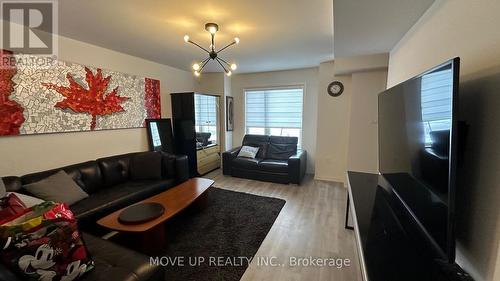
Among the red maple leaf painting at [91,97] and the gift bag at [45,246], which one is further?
the red maple leaf painting at [91,97]

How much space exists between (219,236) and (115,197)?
4.35 ft

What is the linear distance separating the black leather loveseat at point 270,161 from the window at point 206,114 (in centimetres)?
71

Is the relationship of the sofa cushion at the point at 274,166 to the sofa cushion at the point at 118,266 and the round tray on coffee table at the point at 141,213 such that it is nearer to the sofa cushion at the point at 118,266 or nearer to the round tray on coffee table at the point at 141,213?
the round tray on coffee table at the point at 141,213

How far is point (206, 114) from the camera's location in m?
4.77

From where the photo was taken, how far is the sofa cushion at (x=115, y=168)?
3012mm

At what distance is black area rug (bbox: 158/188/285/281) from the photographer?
75.7 inches

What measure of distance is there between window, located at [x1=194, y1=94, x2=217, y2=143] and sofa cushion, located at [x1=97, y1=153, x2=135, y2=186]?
59.9 inches

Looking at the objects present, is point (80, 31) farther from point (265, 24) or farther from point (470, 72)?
point (470, 72)

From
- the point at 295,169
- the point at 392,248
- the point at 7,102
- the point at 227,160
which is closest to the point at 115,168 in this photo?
the point at 7,102

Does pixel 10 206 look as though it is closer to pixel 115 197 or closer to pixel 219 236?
pixel 115 197

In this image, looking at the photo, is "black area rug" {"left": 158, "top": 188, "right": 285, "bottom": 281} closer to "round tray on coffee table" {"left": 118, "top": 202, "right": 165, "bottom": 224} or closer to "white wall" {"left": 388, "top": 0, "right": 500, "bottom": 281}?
"round tray on coffee table" {"left": 118, "top": 202, "right": 165, "bottom": 224}

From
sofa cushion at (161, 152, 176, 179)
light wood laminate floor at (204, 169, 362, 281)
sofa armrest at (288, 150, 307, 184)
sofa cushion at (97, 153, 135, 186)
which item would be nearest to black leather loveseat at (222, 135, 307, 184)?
sofa armrest at (288, 150, 307, 184)

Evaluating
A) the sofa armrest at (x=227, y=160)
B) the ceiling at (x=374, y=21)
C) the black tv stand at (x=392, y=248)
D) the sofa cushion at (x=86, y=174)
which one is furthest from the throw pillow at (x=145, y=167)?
→ the ceiling at (x=374, y=21)

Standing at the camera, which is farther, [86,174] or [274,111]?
[274,111]
